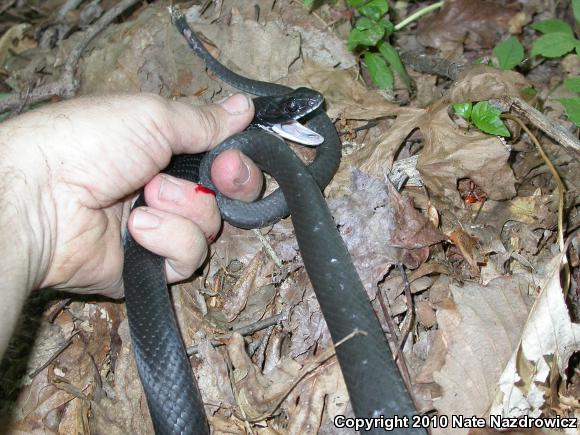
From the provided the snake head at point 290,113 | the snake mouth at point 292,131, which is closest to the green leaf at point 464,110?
the snake head at point 290,113

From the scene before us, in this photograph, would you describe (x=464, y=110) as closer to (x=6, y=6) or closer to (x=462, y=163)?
(x=462, y=163)

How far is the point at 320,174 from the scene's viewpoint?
12.6 ft

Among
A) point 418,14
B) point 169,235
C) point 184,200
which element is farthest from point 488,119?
point 169,235

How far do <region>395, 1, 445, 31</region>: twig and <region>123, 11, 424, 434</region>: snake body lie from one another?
1.69 m

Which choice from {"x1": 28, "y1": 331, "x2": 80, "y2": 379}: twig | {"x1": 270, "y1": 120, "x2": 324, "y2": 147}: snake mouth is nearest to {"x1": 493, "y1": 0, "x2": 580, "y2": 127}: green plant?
{"x1": 270, "y1": 120, "x2": 324, "y2": 147}: snake mouth

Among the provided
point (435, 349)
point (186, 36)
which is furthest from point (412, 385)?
point (186, 36)

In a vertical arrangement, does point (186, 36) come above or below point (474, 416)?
above

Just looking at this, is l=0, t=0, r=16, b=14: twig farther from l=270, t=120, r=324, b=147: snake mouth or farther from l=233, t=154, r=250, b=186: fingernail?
l=233, t=154, r=250, b=186: fingernail

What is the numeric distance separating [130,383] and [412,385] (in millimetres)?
1802

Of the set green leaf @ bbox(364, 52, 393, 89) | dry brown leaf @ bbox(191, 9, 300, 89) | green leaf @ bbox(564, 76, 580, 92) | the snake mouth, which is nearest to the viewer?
green leaf @ bbox(564, 76, 580, 92)

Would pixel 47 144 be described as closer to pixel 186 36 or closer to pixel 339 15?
pixel 186 36

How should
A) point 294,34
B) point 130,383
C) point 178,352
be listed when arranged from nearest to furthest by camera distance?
point 178,352 < point 130,383 < point 294,34

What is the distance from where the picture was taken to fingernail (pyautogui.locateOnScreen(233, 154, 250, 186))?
3.59 metres

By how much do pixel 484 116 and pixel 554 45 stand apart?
95 cm
